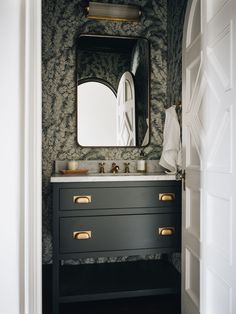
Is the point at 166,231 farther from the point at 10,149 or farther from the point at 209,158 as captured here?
the point at 10,149

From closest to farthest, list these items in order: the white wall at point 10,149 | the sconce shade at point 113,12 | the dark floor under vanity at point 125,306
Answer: the white wall at point 10,149 < the dark floor under vanity at point 125,306 < the sconce shade at point 113,12

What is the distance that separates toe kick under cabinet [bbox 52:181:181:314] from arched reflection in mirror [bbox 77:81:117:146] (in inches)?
27.7

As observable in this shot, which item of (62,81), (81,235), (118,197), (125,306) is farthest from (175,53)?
(125,306)

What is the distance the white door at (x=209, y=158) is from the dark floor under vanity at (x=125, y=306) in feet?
0.64

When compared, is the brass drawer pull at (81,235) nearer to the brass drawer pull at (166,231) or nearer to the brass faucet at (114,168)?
the brass drawer pull at (166,231)

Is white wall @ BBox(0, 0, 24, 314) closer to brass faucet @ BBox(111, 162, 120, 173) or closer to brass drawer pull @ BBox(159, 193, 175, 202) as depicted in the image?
brass drawer pull @ BBox(159, 193, 175, 202)

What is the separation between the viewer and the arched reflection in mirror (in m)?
2.53

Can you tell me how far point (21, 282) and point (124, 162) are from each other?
1.76 metres

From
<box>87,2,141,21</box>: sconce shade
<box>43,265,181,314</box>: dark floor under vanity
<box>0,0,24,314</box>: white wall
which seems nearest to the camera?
<box>0,0,24,314</box>: white wall

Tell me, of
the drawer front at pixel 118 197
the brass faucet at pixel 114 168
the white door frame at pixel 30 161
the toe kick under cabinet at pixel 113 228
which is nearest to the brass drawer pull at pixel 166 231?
the toe kick under cabinet at pixel 113 228

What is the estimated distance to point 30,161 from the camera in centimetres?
91

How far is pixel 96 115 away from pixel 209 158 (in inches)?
49.8

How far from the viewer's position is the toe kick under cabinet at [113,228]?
1903 mm

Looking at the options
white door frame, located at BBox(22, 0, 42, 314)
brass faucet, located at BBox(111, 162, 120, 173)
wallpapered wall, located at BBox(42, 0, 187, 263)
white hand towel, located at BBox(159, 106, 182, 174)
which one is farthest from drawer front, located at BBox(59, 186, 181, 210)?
white door frame, located at BBox(22, 0, 42, 314)
